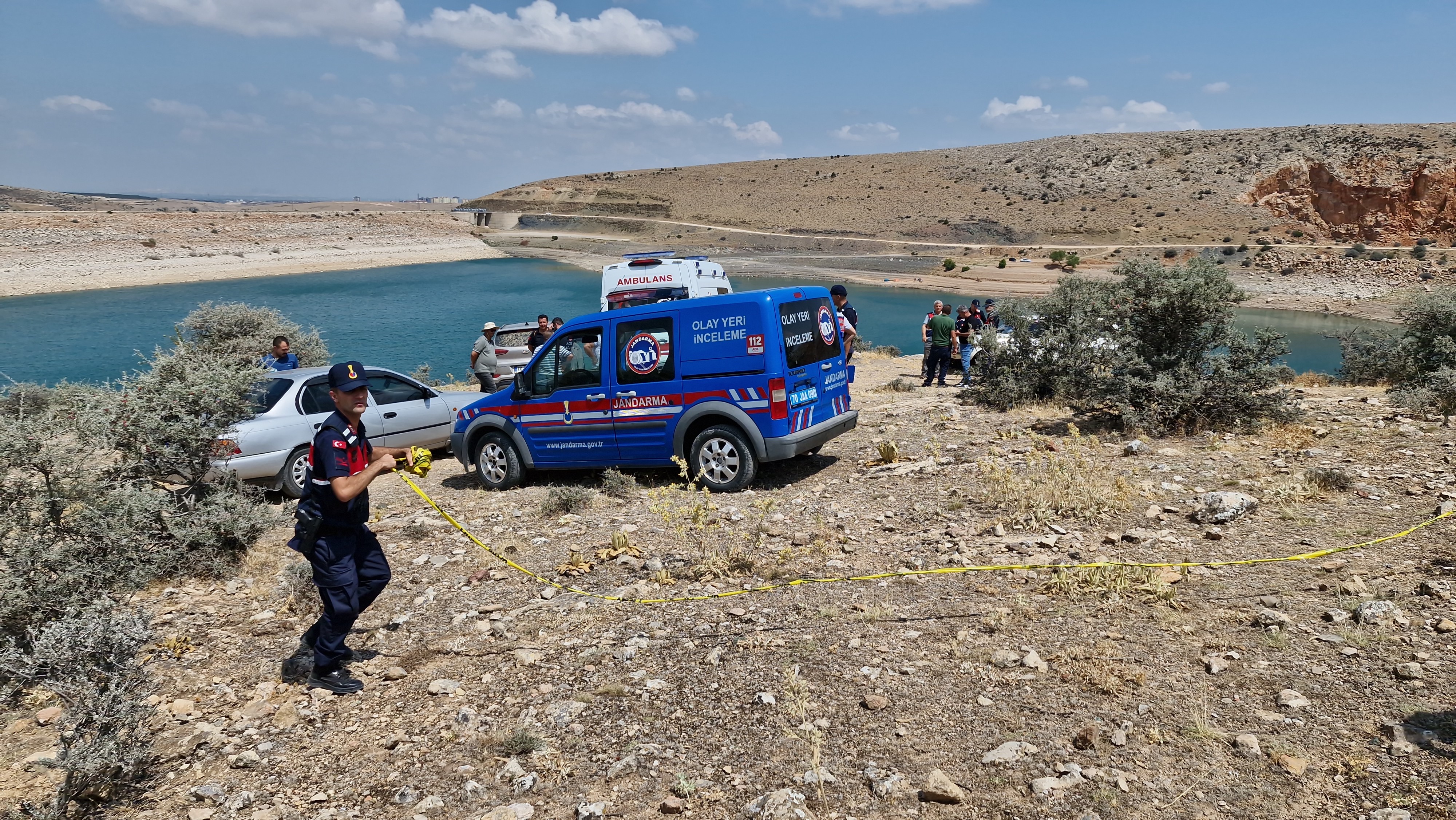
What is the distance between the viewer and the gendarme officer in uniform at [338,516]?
465 cm

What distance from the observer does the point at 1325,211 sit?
66.2 m

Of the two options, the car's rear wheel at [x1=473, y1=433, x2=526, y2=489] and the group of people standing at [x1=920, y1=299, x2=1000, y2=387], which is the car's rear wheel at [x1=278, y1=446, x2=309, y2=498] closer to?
the car's rear wheel at [x1=473, y1=433, x2=526, y2=489]

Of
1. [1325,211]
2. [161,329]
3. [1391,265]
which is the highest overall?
[1325,211]

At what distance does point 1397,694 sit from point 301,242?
269 feet

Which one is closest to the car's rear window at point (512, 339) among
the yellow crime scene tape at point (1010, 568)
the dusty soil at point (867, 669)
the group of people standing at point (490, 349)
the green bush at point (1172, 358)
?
the group of people standing at point (490, 349)

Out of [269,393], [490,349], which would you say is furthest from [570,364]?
[490,349]

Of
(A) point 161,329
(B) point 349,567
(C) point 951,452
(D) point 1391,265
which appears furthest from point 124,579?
(D) point 1391,265

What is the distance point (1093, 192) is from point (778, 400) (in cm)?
8318

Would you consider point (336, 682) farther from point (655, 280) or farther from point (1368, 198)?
point (1368, 198)

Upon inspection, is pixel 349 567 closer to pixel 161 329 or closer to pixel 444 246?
pixel 161 329

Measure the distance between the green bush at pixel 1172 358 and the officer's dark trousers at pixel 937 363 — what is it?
3385 mm

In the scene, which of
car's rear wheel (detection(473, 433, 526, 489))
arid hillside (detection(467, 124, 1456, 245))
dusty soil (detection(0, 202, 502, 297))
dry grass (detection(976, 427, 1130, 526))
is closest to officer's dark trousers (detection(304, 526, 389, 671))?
car's rear wheel (detection(473, 433, 526, 489))

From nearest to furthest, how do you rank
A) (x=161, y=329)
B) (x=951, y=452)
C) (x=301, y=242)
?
(x=951, y=452), (x=161, y=329), (x=301, y=242)

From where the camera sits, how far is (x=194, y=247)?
64.5 m
